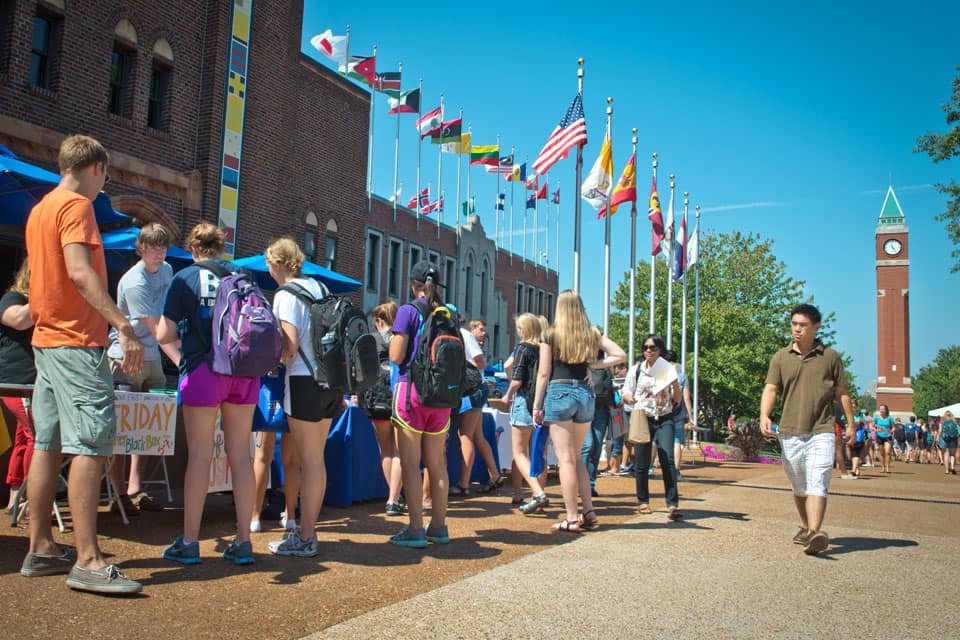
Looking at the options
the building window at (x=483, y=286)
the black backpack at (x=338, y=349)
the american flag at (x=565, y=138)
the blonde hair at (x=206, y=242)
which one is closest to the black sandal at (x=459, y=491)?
the black backpack at (x=338, y=349)

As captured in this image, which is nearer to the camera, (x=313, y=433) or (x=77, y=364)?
(x=77, y=364)

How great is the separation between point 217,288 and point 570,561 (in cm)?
289

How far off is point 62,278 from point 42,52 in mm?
12160

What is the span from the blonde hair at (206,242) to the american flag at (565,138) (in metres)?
12.1

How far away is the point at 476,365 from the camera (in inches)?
289

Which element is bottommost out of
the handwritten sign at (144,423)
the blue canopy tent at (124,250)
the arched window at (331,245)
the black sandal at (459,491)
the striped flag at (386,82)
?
the black sandal at (459,491)

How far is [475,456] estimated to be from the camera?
9977 millimetres

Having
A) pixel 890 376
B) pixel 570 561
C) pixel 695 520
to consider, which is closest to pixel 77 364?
pixel 570 561

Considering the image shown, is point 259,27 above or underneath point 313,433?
above

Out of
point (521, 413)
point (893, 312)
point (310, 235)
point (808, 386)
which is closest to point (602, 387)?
point (521, 413)

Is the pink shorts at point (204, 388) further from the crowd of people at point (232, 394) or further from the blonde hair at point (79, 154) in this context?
the blonde hair at point (79, 154)

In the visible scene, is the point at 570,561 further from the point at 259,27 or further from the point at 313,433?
the point at 259,27

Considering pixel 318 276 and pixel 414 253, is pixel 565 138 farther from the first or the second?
pixel 414 253

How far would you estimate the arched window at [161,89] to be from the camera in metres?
16.1
